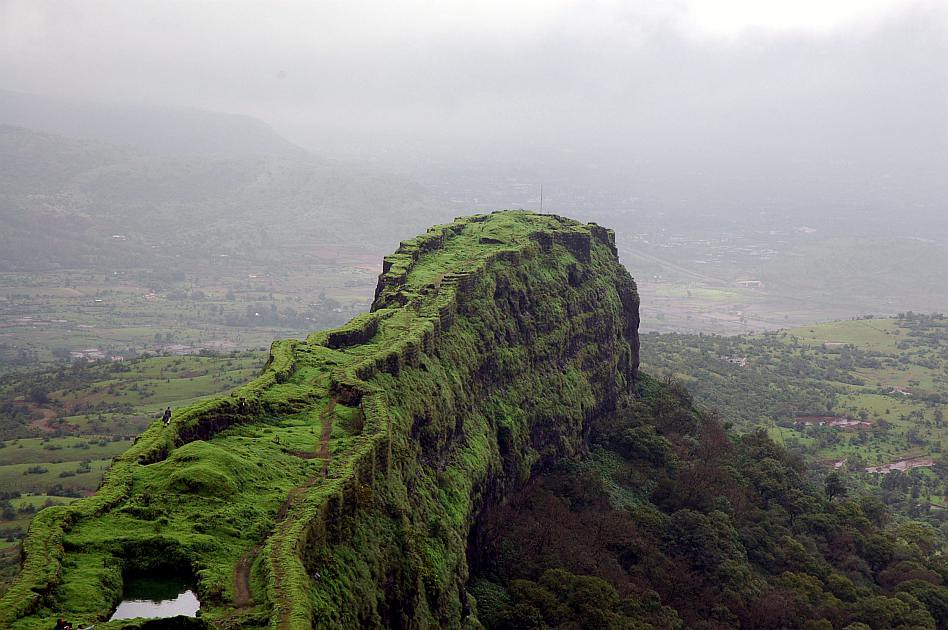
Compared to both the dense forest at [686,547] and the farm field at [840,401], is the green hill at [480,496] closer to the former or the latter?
the dense forest at [686,547]

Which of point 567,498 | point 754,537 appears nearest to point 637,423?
point 754,537

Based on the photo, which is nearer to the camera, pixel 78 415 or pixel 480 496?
pixel 480 496

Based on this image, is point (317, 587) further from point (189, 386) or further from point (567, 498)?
point (189, 386)

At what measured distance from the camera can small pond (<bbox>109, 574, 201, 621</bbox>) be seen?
67.2 ft

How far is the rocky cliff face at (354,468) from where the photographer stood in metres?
21.4

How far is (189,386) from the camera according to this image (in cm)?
13500

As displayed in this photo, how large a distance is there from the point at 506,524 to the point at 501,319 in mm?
13642

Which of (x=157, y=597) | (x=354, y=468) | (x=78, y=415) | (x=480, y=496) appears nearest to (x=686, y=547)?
(x=480, y=496)

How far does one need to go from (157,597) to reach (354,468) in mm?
7464

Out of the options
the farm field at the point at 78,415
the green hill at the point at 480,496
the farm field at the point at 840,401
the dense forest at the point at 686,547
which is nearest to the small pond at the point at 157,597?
the green hill at the point at 480,496

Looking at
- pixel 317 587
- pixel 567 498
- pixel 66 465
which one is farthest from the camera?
pixel 66 465

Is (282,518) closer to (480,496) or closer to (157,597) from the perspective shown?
(157,597)

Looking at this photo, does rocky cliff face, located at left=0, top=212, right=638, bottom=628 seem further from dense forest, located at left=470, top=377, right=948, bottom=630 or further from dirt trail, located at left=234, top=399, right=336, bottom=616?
dense forest, located at left=470, top=377, right=948, bottom=630

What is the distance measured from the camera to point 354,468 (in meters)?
27.2
